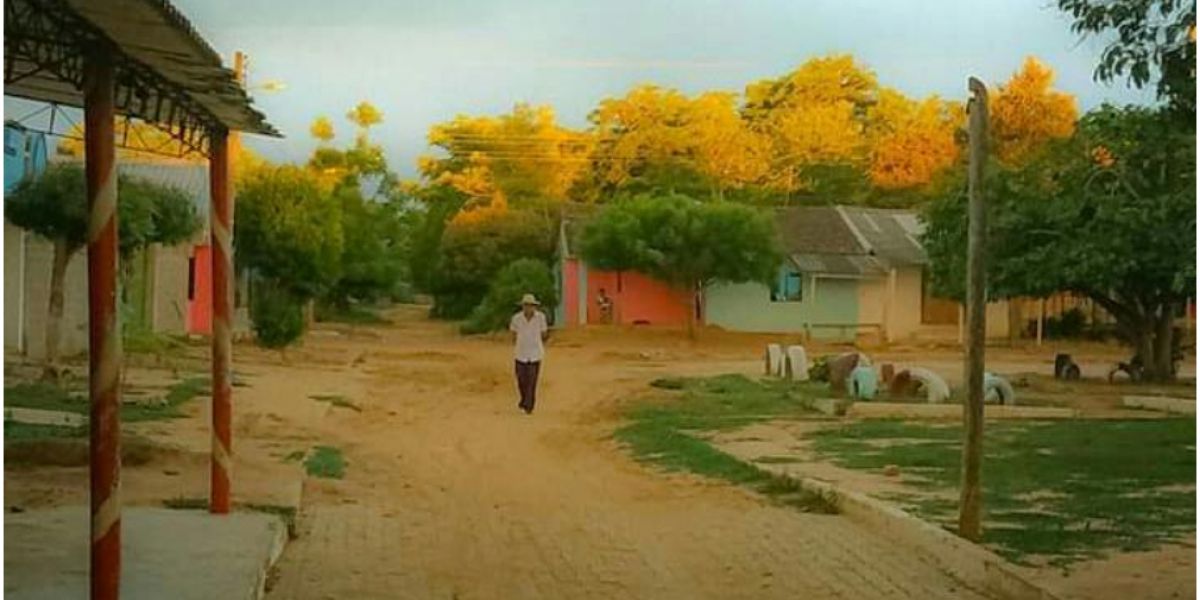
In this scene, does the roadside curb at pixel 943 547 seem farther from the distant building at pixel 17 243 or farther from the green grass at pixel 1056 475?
the distant building at pixel 17 243

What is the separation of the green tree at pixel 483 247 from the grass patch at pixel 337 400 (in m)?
23.5

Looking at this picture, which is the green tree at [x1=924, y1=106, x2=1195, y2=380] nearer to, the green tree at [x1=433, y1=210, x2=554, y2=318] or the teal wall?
the teal wall

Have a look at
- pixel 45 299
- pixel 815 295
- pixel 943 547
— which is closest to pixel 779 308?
pixel 815 295

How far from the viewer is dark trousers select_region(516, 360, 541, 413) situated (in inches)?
800

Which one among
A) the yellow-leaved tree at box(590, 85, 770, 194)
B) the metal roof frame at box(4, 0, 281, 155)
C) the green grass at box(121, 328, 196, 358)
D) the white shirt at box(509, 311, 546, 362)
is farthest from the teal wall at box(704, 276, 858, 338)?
the metal roof frame at box(4, 0, 281, 155)

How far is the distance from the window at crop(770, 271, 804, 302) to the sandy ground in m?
22.0

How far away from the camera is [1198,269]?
5480mm

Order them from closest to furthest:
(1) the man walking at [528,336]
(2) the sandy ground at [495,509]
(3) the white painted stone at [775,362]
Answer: (2) the sandy ground at [495,509] → (1) the man walking at [528,336] → (3) the white painted stone at [775,362]

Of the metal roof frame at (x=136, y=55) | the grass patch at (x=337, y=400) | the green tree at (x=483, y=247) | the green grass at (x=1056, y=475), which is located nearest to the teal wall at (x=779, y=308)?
the green tree at (x=483, y=247)

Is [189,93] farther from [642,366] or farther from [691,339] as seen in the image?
[691,339]

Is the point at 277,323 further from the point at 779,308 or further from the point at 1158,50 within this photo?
the point at 1158,50

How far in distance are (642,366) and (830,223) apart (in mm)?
16755

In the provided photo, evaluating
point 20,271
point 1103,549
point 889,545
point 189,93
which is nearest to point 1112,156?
point 1103,549

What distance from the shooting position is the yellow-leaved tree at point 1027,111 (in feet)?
135
